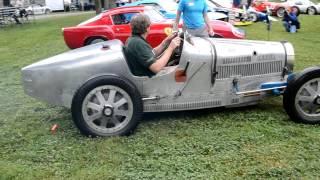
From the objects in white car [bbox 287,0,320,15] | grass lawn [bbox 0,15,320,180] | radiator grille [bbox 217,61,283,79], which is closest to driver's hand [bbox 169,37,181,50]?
radiator grille [bbox 217,61,283,79]

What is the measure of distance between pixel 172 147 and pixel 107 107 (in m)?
0.83

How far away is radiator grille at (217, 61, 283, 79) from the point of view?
555cm

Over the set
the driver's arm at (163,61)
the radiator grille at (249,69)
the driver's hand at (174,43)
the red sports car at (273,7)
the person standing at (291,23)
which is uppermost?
the driver's hand at (174,43)

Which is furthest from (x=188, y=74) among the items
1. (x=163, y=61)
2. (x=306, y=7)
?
(x=306, y=7)

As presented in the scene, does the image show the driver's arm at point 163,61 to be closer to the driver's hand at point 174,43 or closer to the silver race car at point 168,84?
the driver's hand at point 174,43

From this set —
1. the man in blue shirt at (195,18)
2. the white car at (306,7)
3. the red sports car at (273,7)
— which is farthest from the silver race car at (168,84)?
the white car at (306,7)

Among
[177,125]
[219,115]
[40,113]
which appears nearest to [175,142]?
[177,125]

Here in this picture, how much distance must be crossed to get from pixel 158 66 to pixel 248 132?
1.18 metres

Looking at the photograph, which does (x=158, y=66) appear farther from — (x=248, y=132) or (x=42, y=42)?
(x=42, y=42)

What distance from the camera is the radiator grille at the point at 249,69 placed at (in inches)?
218

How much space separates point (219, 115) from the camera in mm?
5766

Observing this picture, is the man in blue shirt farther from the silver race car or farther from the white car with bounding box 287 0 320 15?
the white car with bounding box 287 0 320 15

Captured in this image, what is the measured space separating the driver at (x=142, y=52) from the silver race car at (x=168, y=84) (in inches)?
3.3

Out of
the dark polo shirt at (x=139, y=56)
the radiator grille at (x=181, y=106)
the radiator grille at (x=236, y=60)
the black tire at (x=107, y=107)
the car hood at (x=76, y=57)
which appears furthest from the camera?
the radiator grille at (x=236, y=60)
